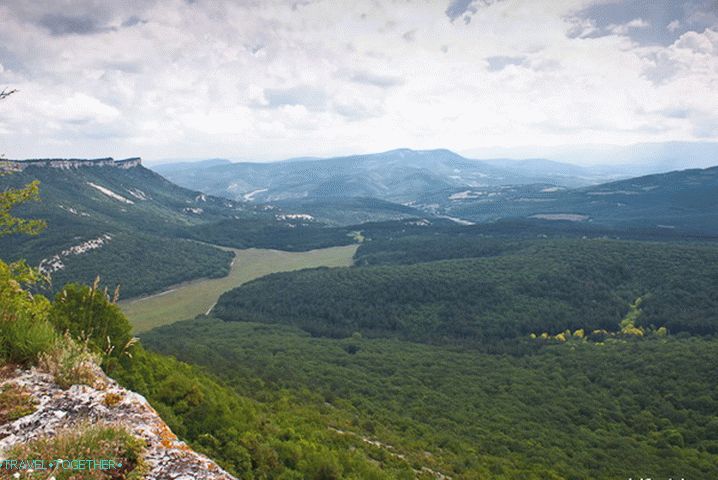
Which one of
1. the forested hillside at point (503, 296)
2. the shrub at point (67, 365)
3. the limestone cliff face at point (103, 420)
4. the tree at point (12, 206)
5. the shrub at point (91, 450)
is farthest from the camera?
the forested hillside at point (503, 296)

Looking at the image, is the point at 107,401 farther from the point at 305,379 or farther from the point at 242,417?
the point at 305,379

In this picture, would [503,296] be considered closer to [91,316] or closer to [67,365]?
[91,316]

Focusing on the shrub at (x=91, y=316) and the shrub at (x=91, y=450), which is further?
the shrub at (x=91, y=316)

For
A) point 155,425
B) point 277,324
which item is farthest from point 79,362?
point 277,324

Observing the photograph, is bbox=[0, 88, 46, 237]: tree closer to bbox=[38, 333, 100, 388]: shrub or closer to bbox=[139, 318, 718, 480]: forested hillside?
bbox=[139, 318, 718, 480]: forested hillside

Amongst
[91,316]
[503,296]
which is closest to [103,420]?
[91,316]

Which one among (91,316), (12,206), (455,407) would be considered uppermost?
(12,206)

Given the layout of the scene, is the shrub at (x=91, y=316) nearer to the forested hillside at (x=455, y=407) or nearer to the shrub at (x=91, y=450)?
the forested hillside at (x=455, y=407)

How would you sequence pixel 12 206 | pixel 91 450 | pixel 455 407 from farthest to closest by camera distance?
pixel 455 407
pixel 12 206
pixel 91 450

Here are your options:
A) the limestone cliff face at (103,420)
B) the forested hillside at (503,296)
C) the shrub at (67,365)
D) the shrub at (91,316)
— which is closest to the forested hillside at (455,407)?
the shrub at (91,316)
